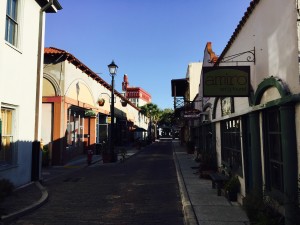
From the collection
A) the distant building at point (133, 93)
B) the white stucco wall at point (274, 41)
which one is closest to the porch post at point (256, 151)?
the white stucco wall at point (274, 41)

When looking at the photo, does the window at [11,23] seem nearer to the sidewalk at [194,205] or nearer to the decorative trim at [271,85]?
the sidewalk at [194,205]

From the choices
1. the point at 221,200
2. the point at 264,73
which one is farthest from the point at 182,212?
the point at 264,73

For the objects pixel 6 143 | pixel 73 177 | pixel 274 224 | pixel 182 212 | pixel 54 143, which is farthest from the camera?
pixel 54 143

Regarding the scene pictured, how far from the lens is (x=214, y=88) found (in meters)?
A: 7.23

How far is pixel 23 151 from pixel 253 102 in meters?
7.72

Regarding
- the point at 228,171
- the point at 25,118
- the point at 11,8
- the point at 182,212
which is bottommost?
the point at 182,212

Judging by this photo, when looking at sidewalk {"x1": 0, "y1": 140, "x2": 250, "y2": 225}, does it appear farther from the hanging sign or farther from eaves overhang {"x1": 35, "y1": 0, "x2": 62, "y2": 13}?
eaves overhang {"x1": 35, "y1": 0, "x2": 62, "y2": 13}

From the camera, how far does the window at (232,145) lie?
30.8ft

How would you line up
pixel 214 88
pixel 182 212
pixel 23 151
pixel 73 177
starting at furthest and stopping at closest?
pixel 73 177 → pixel 23 151 → pixel 182 212 → pixel 214 88

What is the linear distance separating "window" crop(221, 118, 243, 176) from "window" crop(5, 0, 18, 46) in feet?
24.3

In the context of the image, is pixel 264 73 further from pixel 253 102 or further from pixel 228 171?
pixel 228 171

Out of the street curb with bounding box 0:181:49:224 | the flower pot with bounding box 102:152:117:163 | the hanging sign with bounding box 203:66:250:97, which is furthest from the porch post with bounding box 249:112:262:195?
the flower pot with bounding box 102:152:117:163

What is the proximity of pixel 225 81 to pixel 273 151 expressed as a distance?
1802mm

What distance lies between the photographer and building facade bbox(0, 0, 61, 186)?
9.73 metres
